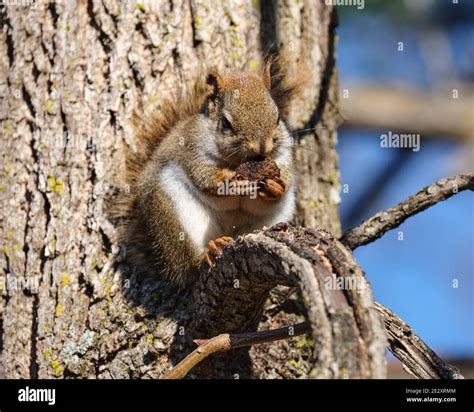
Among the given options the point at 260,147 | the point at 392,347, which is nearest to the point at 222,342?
the point at 392,347

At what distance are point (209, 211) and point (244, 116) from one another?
37cm

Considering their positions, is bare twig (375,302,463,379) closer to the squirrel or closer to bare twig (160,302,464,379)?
bare twig (160,302,464,379)

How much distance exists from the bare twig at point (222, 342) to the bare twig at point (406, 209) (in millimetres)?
566

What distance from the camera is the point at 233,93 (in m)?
2.88

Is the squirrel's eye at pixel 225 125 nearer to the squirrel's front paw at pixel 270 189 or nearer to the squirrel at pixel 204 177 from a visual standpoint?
the squirrel at pixel 204 177

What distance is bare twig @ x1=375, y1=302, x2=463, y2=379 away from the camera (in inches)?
83.5

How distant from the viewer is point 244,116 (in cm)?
283

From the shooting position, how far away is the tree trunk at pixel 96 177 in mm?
2656

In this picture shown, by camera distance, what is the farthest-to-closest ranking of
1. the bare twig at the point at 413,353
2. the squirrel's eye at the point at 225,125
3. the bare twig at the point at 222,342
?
1. the squirrel's eye at the point at 225,125
2. the bare twig at the point at 413,353
3. the bare twig at the point at 222,342

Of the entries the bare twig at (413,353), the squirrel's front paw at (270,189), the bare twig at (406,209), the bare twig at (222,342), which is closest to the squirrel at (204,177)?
the squirrel's front paw at (270,189)

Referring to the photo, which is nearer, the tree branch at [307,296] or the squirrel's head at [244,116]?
the tree branch at [307,296]
